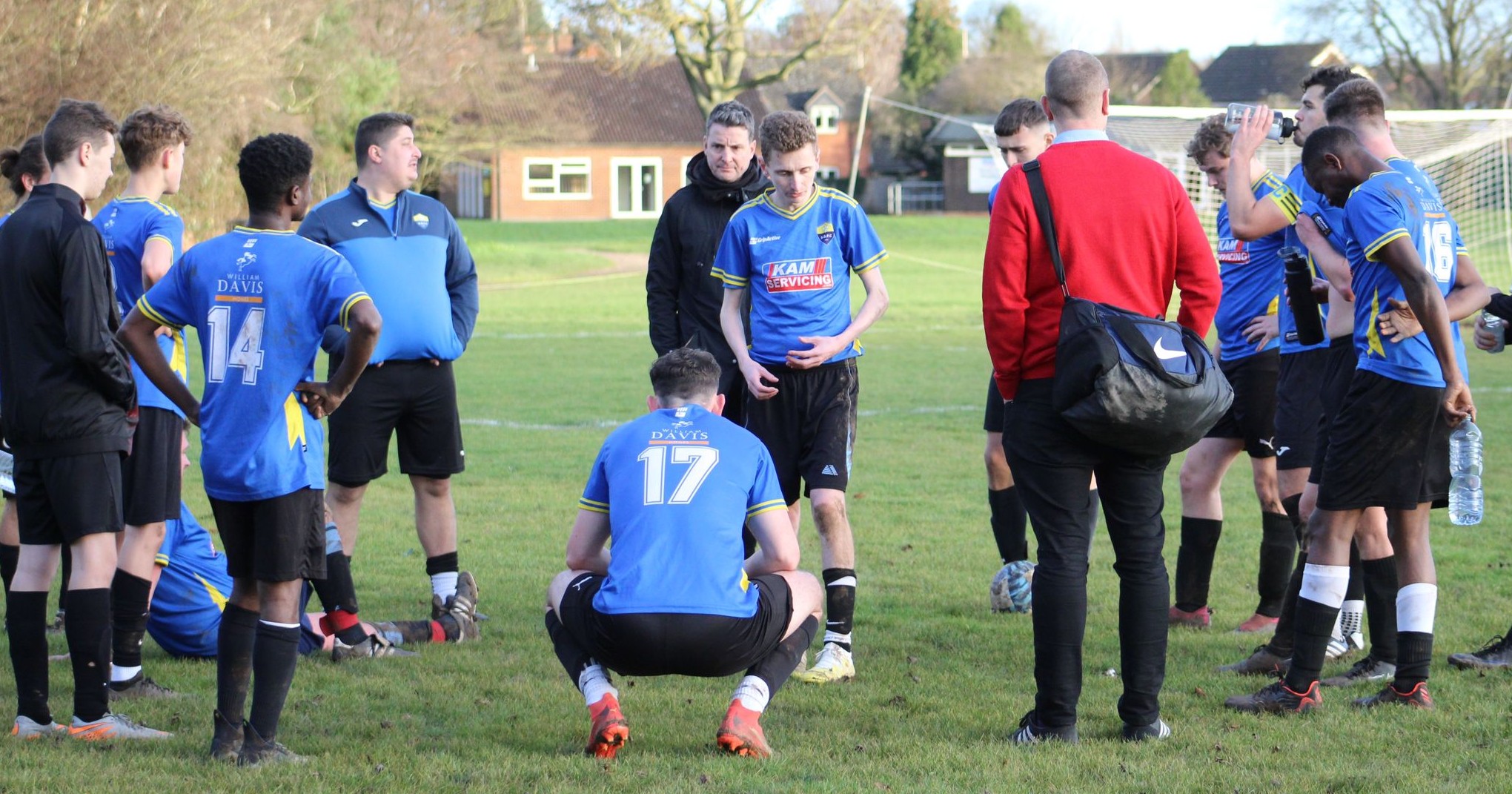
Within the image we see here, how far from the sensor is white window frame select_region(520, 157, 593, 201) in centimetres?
6406

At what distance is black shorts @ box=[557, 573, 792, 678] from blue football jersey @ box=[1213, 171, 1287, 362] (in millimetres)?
3124

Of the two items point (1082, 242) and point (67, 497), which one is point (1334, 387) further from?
point (67, 497)

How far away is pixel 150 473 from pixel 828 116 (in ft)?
250

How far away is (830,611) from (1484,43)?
57.3 meters

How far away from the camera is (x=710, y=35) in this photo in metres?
47.7

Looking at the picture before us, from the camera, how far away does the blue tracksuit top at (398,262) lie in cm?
648

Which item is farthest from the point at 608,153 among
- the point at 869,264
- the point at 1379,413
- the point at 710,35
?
the point at 1379,413

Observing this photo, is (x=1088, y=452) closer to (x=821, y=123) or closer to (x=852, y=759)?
(x=852, y=759)

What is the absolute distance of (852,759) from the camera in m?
4.67

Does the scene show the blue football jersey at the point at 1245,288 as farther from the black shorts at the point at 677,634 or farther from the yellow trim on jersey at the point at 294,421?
the yellow trim on jersey at the point at 294,421

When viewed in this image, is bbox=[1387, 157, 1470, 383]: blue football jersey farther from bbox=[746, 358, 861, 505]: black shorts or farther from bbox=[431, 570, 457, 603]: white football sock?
bbox=[431, 570, 457, 603]: white football sock

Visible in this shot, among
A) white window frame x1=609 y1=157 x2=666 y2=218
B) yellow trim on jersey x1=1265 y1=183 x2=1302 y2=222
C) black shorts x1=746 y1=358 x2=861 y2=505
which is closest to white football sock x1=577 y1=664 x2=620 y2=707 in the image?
black shorts x1=746 y1=358 x2=861 y2=505

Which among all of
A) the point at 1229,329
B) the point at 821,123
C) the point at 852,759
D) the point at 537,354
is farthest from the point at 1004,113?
the point at 821,123

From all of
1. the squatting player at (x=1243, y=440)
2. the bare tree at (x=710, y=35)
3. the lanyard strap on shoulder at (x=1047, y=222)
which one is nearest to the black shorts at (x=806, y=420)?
the lanyard strap on shoulder at (x=1047, y=222)
